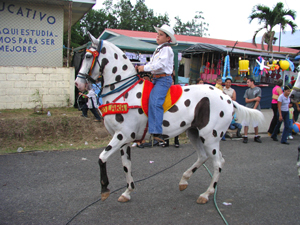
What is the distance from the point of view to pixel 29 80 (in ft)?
28.9

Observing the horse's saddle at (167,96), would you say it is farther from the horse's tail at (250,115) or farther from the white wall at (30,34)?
the white wall at (30,34)

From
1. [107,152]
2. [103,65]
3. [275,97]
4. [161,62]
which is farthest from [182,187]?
[275,97]

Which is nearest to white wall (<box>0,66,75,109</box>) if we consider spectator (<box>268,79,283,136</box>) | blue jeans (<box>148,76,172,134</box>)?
blue jeans (<box>148,76,172,134</box>)

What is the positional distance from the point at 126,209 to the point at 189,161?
8.92 feet

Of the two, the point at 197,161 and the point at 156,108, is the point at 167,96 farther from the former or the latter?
the point at 197,161

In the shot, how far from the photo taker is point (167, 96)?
3.90 m

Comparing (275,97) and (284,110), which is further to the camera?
(275,97)

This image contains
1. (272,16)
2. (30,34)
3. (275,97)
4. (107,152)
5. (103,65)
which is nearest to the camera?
(107,152)

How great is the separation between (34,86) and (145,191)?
656cm

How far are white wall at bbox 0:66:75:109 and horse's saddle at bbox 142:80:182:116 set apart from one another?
630cm

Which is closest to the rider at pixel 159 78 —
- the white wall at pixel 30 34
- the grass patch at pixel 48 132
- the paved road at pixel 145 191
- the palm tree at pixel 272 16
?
the paved road at pixel 145 191

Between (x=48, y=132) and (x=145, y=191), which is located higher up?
(x=48, y=132)

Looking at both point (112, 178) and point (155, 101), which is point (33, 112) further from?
point (155, 101)

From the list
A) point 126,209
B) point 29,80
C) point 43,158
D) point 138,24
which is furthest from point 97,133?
point 138,24
